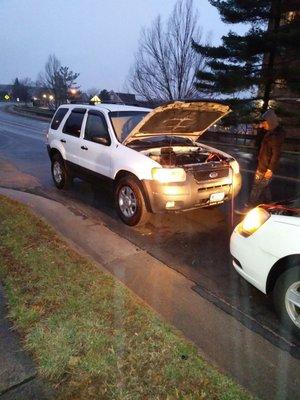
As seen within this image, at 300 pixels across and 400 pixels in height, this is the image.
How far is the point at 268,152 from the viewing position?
661cm

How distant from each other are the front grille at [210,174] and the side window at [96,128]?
63.4 inches

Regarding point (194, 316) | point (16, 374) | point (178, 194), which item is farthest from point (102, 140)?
point (16, 374)

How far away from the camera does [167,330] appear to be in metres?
3.25

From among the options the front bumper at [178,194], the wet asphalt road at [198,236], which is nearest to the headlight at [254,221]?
the wet asphalt road at [198,236]

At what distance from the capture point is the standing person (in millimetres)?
6457

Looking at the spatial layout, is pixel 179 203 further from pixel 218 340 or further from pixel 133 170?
pixel 218 340

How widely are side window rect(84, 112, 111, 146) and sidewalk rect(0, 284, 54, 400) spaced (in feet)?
12.6

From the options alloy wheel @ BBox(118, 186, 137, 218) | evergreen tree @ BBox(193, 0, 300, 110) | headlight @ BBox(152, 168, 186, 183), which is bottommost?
alloy wheel @ BBox(118, 186, 137, 218)

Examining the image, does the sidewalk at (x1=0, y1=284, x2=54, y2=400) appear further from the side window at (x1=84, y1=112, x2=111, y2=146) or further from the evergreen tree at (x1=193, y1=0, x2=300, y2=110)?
the evergreen tree at (x1=193, y1=0, x2=300, y2=110)

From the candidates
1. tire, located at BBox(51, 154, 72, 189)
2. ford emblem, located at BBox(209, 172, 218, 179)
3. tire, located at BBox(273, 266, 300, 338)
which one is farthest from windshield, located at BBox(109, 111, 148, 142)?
tire, located at BBox(273, 266, 300, 338)

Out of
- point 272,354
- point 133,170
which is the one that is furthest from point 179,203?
point 272,354

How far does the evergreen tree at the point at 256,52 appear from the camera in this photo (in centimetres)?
1675

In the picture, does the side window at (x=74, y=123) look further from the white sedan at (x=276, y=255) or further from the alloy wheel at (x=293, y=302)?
the alloy wheel at (x=293, y=302)

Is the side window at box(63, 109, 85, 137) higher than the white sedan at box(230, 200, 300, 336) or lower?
higher
